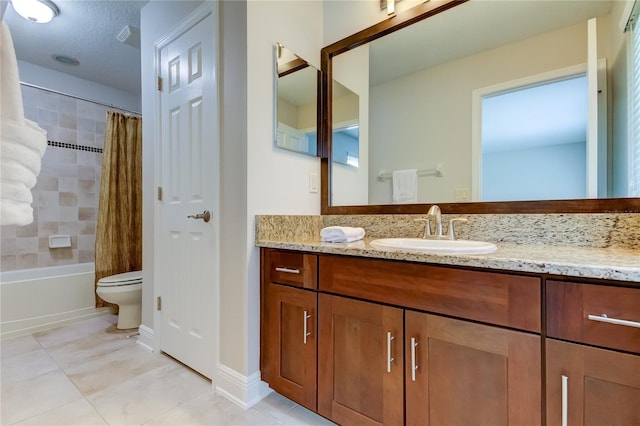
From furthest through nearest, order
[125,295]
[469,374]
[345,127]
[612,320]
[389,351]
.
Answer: [125,295], [345,127], [389,351], [469,374], [612,320]

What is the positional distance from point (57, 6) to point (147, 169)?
129 cm

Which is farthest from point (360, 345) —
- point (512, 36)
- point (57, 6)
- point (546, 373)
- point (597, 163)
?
point (57, 6)

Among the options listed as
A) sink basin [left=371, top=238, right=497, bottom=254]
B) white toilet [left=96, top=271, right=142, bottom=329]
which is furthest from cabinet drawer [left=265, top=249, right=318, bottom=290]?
white toilet [left=96, top=271, right=142, bottom=329]

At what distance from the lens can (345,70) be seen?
1.81 metres

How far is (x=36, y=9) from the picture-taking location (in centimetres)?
202

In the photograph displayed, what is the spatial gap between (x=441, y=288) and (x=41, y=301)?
2.97 metres

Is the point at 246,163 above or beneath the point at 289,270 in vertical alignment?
above

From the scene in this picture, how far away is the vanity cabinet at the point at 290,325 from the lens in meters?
1.25

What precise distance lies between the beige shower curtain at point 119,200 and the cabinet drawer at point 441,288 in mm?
2324

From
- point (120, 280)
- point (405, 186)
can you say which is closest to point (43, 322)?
point (120, 280)

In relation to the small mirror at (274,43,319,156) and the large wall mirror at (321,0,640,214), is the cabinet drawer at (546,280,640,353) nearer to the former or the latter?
the large wall mirror at (321,0,640,214)

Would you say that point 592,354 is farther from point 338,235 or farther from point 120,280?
point 120,280

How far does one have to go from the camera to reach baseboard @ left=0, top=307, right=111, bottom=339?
7.09ft

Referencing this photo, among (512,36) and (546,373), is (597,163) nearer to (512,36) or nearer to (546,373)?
(512,36)
